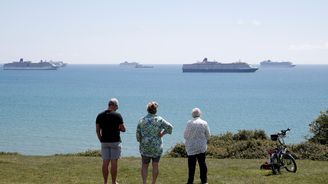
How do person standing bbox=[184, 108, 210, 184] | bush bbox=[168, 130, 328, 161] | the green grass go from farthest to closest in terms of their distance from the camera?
bush bbox=[168, 130, 328, 161], the green grass, person standing bbox=[184, 108, 210, 184]

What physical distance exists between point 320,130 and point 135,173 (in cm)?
1251

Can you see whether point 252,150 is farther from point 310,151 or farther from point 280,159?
point 280,159

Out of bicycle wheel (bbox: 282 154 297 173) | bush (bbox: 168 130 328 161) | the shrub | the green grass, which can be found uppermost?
bicycle wheel (bbox: 282 154 297 173)

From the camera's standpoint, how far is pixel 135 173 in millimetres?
13555

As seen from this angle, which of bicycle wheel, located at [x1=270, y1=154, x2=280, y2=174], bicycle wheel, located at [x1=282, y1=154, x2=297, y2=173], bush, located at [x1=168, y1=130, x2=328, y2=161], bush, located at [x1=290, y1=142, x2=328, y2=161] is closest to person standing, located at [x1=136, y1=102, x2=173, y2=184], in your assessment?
bicycle wheel, located at [x1=270, y1=154, x2=280, y2=174]

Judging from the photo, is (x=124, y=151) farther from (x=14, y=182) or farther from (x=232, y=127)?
(x=14, y=182)

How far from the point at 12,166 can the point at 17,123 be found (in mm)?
39211

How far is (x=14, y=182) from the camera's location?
12.1 meters

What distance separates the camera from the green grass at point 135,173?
12.3 metres

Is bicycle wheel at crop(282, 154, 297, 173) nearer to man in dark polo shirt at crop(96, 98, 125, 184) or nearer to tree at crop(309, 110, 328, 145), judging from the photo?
man in dark polo shirt at crop(96, 98, 125, 184)

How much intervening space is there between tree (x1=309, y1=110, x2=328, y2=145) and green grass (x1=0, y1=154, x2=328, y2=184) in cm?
665

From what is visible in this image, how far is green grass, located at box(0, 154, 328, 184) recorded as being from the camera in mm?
12336

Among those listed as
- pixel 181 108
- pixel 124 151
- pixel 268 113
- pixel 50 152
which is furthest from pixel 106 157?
pixel 181 108

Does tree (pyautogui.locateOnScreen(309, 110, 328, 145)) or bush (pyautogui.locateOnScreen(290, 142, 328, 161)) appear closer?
bush (pyautogui.locateOnScreen(290, 142, 328, 161))
